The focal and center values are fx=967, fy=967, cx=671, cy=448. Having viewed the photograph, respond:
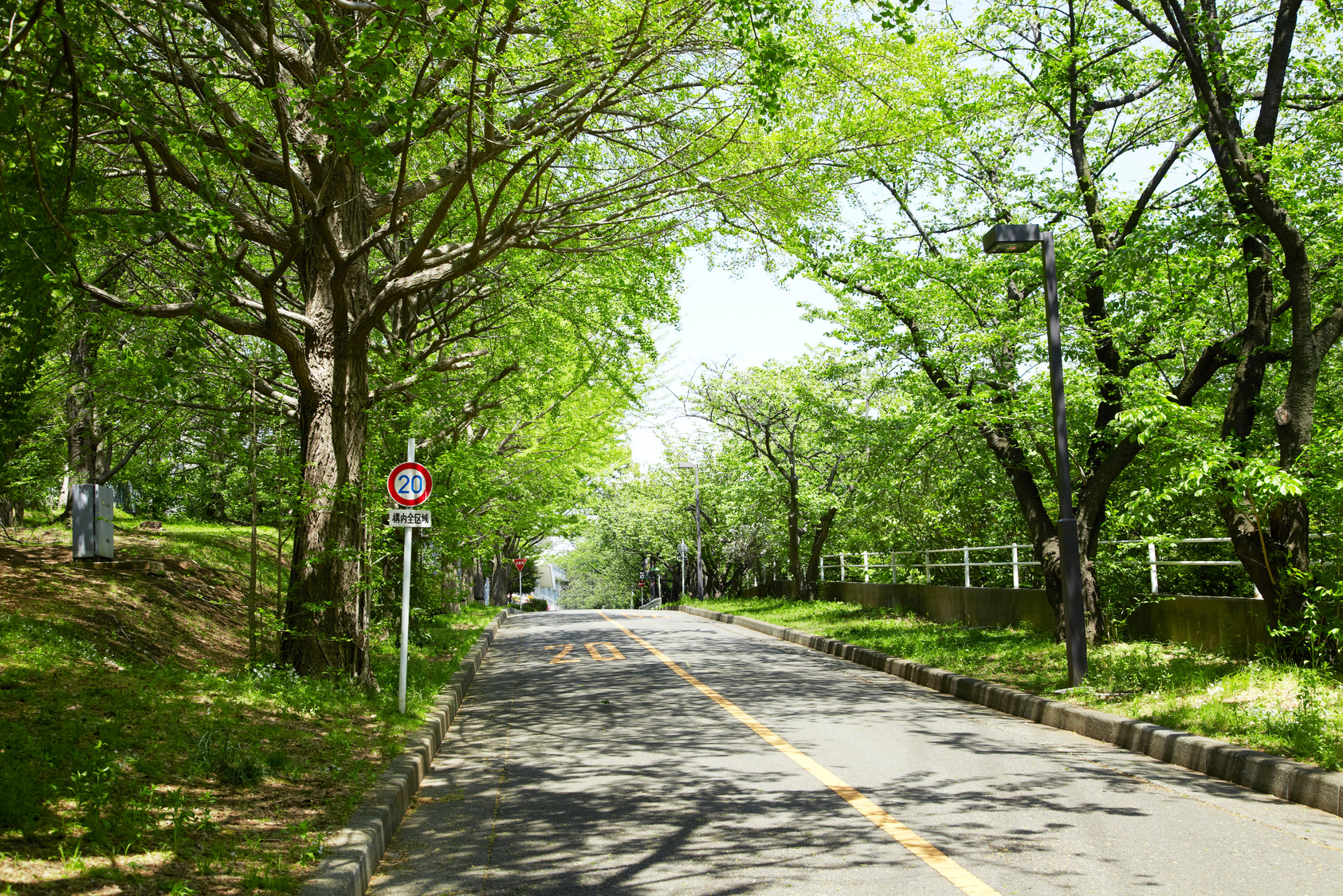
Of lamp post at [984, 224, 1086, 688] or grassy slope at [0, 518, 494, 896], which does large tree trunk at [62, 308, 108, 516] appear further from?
lamp post at [984, 224, 1086, 688]

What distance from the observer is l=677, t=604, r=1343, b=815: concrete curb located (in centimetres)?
629

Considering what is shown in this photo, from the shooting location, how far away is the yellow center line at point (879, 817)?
470 centimetres

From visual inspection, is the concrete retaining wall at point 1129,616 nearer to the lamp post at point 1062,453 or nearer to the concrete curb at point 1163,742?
the lamp post at point 1062,453

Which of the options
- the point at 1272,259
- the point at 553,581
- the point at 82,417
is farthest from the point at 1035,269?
the point at 553,581

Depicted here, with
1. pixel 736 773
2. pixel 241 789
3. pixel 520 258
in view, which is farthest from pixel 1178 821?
pixel 520 258

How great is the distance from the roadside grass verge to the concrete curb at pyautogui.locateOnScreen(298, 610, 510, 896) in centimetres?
608

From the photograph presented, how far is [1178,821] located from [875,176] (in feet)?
37.3

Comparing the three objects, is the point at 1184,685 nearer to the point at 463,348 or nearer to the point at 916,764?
the point at 916,764

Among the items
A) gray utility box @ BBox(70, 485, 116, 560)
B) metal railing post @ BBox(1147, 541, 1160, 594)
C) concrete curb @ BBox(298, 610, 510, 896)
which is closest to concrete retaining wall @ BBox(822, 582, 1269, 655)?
metal railing post @ BBox(1147, 541, 1160, 594)

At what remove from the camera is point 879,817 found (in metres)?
5.95

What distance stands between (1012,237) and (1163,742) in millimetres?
5210

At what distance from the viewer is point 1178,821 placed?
5824 millimetres

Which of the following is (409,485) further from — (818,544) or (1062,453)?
(818,544)

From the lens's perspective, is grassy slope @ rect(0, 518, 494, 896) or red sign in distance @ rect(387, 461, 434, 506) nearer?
grassy slope @ rect(0, 518, 494, 896)
